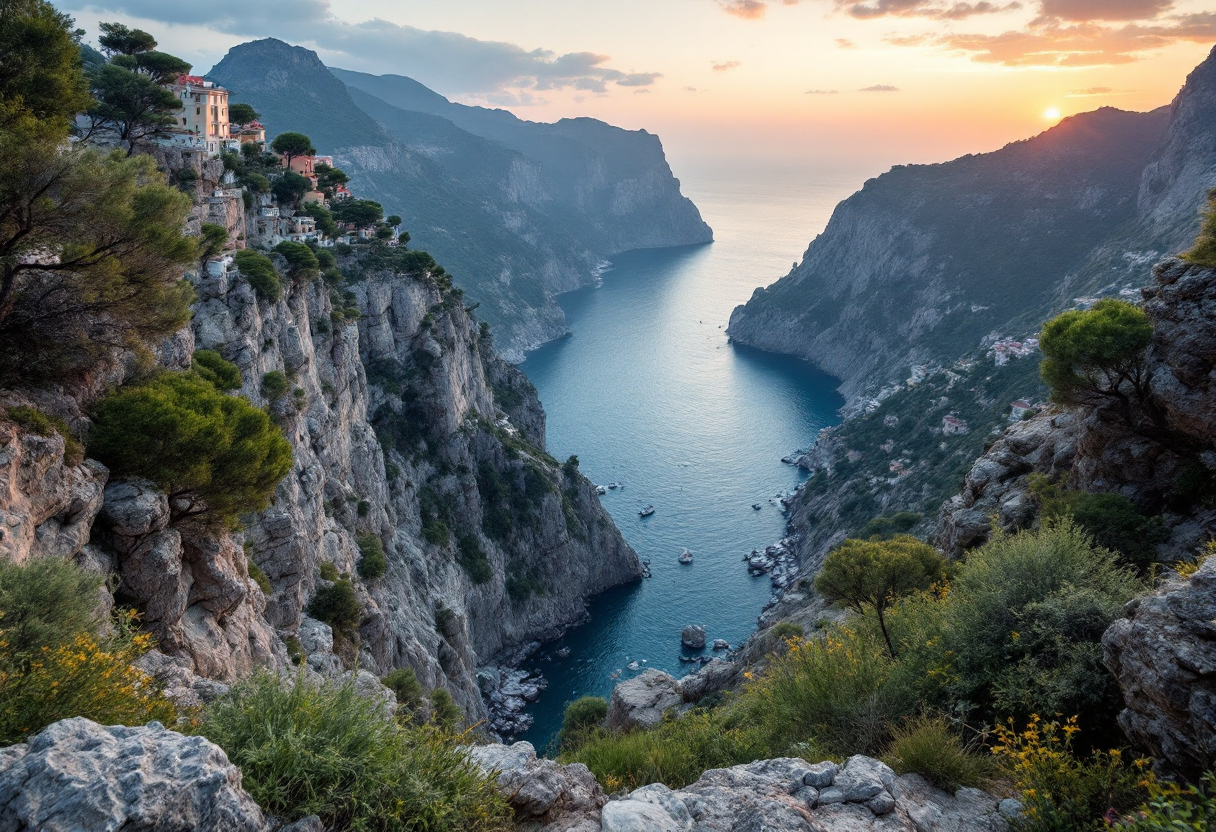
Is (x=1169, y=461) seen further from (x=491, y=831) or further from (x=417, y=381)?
(x=417, y=381)

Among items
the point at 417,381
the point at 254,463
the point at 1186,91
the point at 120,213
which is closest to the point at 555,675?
the point at 417,381

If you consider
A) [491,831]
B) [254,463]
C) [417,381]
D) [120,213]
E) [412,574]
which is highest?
[120,213]

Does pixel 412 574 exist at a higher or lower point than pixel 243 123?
lower

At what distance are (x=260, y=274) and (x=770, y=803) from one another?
1207 inches

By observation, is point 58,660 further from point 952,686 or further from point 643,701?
point 643,701

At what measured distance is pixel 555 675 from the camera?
2579 inches

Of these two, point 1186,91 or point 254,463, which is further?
point 1186,91

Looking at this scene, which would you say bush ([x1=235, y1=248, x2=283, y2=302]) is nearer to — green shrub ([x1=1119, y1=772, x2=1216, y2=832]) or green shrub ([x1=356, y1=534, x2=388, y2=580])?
green shrub ([x1=356, y1=534, x2=388, y2=580])

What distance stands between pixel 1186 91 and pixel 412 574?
150483 mm

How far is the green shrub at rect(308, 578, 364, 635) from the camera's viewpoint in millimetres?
29172

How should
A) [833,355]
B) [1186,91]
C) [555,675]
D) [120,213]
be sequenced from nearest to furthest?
[120,213] → [555,675] → [1186,91] → [833,355]

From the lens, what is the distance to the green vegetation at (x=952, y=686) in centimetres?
1062

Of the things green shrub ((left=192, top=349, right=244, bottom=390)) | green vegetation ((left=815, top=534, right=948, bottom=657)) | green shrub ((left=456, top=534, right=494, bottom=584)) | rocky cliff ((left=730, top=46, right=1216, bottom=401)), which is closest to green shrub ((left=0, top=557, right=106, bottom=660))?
green shrub ((left=192, top=349, right=244, bottom=390))

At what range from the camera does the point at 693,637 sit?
6875 cm
